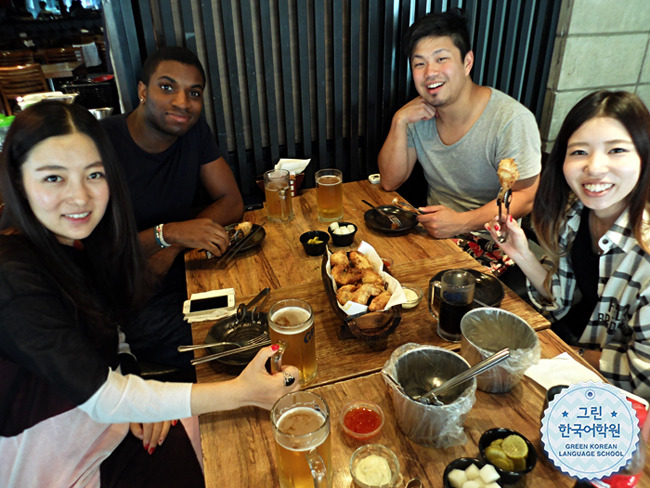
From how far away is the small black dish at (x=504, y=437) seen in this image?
88 centimetres

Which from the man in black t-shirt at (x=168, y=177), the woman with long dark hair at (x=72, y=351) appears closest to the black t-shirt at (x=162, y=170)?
the man in black t-shirt at (x=168, y=177)

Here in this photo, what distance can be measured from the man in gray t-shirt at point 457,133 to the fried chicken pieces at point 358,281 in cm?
65

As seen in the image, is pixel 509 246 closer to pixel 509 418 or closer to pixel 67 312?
pixel 509 418

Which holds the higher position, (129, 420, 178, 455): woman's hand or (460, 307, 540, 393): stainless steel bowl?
(460, 307, 540, 393): stainless steel bowl

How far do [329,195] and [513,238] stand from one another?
860 millimetres

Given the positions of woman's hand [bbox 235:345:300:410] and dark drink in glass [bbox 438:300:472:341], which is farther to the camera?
dark drink in glass [bbox 438:300:472:341]

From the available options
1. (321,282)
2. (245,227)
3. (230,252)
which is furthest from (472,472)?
(245,227)

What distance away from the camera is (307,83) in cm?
283

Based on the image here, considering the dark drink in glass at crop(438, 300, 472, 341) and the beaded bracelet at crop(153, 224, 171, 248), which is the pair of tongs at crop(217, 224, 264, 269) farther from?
the dark drink in glass at crop(438, 300, 472, 341)

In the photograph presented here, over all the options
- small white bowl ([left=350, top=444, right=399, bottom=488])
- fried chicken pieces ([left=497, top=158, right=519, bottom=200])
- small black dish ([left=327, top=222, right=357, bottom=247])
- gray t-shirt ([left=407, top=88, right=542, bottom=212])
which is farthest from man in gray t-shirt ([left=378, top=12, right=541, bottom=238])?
small white bowl ([left=350, top=444, right=399, bottom=488])

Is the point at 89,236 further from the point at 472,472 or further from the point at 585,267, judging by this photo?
the point at 585,267

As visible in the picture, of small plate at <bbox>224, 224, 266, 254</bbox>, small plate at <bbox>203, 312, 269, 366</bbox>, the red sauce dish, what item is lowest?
small plate at <bbox>203, 312, 269, 366</bbox>

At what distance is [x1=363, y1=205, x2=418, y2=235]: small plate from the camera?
6.57 feet

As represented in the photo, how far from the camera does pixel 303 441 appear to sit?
0.86 meters
